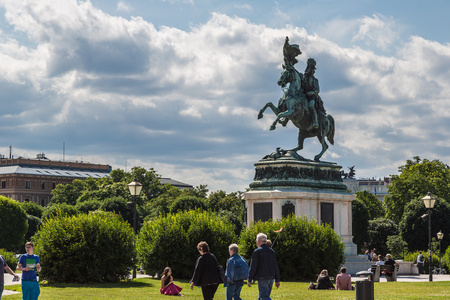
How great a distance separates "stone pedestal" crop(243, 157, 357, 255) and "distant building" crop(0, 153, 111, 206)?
138339 mm

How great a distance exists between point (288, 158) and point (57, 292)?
71.6ft

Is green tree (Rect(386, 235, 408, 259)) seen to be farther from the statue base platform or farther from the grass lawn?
the grass lawn

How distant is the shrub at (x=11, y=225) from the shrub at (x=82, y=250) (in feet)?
188

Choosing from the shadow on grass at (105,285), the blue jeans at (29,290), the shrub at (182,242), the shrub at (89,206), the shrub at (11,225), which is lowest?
the shadow on grass at (105,285)

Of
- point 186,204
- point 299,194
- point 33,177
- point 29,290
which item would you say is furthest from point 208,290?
point 33,177

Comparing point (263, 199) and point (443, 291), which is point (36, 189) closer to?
point (263, 199)

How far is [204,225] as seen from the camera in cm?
3497

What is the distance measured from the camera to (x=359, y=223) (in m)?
78.7

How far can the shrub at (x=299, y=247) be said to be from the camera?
117 ft

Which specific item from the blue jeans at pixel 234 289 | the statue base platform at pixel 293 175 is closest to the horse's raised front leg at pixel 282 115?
the statue base platform at pixel 293 175

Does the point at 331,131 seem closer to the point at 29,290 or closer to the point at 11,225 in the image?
the point at 29,290

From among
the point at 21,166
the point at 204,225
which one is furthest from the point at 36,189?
the point at 204,225

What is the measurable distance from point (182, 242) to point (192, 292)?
549 cm

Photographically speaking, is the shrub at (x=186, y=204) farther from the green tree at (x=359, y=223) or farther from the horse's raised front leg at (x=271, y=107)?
the horse's raised front leg at (x=271, y=107)
